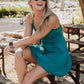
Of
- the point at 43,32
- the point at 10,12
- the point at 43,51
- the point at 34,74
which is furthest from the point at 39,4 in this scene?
the point at 10,12

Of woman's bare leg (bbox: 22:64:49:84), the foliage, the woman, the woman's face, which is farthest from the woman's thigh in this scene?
the foliage

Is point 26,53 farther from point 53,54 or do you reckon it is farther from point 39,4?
point 39,4

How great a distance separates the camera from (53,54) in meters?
2.36

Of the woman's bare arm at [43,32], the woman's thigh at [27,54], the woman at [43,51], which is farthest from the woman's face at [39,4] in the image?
the woman's thigh at [27,54]

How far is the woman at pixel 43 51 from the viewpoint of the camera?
7.48ft

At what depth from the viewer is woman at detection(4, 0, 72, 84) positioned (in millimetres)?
2281

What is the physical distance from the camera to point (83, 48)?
5.71 m

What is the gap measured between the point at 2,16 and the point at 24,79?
653 inches

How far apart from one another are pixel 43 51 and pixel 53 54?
0.15 m

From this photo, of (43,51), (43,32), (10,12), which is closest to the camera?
(43,32)

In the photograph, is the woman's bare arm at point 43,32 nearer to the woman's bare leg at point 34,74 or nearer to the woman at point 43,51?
the woman at point 43,51

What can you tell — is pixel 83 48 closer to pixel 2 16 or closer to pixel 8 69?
pixel 8 69

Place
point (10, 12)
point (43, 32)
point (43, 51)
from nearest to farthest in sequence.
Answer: point (43, 32) < point (43, 51) < point (10, 12)

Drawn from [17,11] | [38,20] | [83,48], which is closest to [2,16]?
[17,11]
